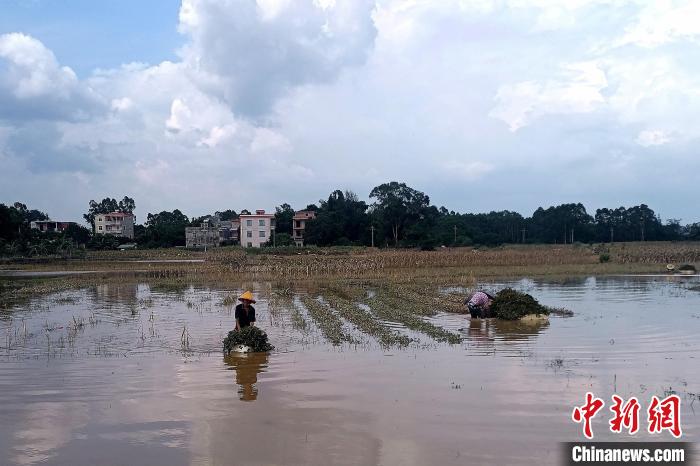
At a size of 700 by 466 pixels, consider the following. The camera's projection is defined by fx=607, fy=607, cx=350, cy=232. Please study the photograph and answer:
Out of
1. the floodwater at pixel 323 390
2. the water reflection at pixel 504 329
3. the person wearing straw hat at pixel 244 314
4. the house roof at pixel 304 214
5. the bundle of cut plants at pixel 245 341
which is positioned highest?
the house roof at pixel 304 214

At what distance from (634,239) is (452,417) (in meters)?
99.2

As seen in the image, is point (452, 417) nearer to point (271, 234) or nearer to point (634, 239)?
point (271, 234)

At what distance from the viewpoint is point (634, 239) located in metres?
96.9

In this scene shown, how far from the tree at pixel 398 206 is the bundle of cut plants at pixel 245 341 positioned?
66.8 metres

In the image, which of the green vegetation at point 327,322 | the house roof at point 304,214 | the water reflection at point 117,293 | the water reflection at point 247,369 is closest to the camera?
the water reflection at point 247,369

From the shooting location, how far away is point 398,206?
261 feet

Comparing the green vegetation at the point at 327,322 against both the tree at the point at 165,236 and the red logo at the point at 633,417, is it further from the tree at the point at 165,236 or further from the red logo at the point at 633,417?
the tree at the point at 165,236

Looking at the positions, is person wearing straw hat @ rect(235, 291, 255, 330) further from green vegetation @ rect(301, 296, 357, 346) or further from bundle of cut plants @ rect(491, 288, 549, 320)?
bundle of cut plants @ rect(491, 288, 549, 320)

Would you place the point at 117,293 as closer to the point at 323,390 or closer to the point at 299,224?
the point at 323,390

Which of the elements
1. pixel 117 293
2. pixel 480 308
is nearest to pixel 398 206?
pixel 117 293

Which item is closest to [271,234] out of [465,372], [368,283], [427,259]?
[427,259]

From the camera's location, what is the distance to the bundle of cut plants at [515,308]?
17.1 m

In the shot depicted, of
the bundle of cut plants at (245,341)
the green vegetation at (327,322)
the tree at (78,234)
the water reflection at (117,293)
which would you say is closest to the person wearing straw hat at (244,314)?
the bundle of cut plants at (245,341)

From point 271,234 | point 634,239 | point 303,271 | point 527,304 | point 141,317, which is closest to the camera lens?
point 527,304
